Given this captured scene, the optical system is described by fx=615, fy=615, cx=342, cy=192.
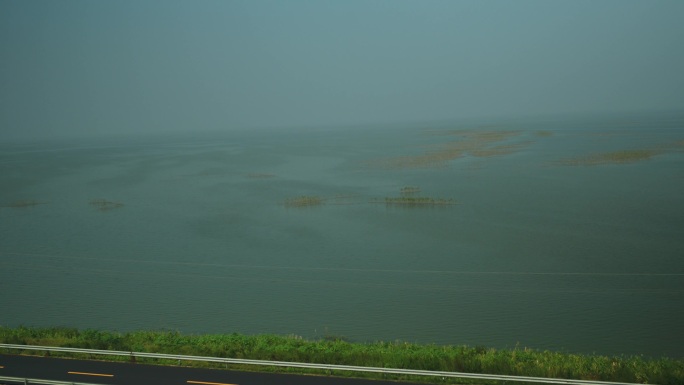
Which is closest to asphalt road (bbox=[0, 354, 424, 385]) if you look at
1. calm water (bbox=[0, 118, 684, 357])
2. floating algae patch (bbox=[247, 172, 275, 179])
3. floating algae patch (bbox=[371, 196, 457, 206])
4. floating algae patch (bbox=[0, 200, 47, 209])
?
calm water (bbox=[0, 118, 684, 357])

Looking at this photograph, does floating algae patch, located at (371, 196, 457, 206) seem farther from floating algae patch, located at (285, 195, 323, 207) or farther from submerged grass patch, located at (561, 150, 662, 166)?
submerged grass patch, located at (561, 150, 662, 166)

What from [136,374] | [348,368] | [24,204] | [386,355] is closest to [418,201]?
[386,355]

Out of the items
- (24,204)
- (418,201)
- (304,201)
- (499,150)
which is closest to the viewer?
(418,201)

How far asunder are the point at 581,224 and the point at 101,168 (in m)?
54.2

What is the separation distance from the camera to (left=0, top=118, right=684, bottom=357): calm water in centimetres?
1830

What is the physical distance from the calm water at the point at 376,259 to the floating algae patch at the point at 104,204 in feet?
2.48

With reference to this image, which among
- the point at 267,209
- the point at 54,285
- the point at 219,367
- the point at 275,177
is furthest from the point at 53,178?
the point at 219,367

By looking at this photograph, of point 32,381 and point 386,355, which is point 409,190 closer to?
point 386,355

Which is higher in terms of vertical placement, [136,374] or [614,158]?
[614,158]

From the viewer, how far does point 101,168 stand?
67938 millimetres

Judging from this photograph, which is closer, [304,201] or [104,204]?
[304,201]

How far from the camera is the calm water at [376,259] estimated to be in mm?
18297

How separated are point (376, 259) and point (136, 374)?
1464cm

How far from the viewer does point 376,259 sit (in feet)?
83.9
